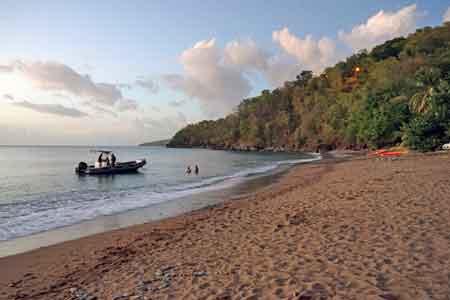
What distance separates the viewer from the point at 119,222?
39.1 feet

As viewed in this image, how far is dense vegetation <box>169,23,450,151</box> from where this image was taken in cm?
3344

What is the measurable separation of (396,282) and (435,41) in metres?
90.3

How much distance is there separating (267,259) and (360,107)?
2063 inches

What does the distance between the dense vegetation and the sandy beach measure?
2868 cm

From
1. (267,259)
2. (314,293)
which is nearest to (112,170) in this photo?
(267,259)

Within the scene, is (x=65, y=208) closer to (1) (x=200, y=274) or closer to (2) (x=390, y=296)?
(1) (x=200, y=274)

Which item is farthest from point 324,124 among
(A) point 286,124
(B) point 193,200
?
(B) point 193,200

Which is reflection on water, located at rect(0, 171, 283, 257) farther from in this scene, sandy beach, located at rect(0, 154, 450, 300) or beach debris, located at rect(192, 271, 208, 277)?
beach debris, located at rect(192, 271, 208, 277)

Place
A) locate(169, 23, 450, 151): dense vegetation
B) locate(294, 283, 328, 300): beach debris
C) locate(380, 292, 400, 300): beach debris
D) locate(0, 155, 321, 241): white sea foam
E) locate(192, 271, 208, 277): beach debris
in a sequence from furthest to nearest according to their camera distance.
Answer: locate(169, 23, 450, 151): dense vegetation → locate(0, 155, 321, 241): white sea foam → locate(192, 271, 208, 277): beach debris → locate(294, 283, 328, 300): beach debris → locate(380, 292, 400, 300): beach debris

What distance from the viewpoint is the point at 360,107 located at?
51656 mm

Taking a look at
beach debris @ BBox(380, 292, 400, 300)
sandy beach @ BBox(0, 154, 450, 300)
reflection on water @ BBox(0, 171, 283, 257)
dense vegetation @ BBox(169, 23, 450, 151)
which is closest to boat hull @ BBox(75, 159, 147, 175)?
reflection on water @ BBox(0, 171, 283, 257)

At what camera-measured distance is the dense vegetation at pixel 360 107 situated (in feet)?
110

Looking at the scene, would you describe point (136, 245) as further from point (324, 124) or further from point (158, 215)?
point (324, 124)

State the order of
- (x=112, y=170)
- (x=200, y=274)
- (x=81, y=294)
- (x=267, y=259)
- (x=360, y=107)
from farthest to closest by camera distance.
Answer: (x=360, y=107) → (x=112, y=170) → (x=267, y=259) → (x=200, y=274) → (x=81, y=294)
